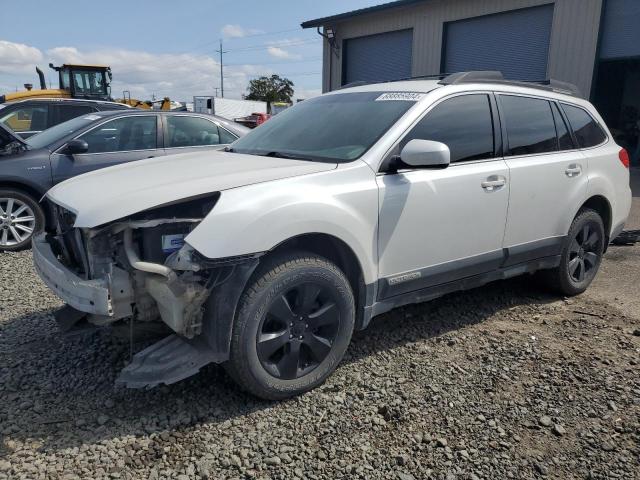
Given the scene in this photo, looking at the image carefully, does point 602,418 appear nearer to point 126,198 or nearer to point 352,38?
point 126,198

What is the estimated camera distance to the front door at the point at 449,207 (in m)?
3.31

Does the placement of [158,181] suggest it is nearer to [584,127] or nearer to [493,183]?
[493,183]

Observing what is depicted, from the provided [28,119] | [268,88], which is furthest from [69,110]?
[268,88]

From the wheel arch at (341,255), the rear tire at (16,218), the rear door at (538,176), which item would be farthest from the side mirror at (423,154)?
the rear tire at (16,218)

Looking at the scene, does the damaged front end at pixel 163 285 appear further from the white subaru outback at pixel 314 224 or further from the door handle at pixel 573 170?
the door handle at pixel 573 170

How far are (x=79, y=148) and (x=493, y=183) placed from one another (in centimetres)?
463

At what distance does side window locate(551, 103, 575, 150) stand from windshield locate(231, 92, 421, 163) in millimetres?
1573

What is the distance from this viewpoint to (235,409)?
2955mm

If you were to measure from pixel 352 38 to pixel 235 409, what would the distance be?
687 inches

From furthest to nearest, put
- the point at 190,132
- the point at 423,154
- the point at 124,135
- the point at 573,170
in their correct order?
the point at 190,132
the point at 124,135
the point at 573,170
the point at 423,154

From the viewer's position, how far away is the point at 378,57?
17625 millimetres

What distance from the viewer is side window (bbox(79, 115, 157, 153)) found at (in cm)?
655

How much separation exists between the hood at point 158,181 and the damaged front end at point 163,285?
7 cm

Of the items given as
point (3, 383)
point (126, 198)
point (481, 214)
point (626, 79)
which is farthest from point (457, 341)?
point (626, 79)
